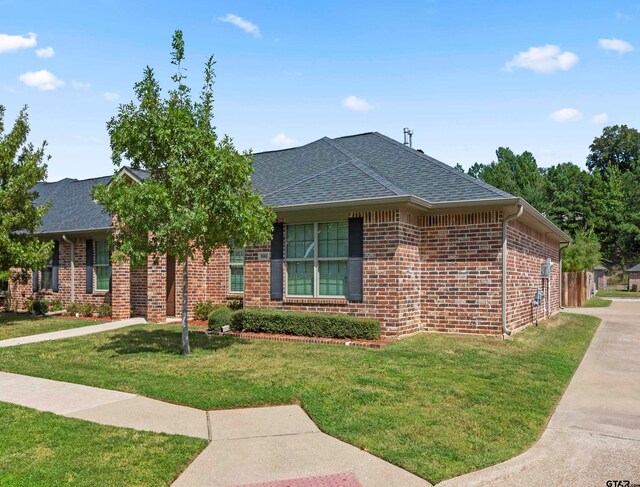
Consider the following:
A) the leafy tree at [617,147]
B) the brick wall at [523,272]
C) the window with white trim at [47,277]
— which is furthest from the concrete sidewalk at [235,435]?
the leafy tree at [617,147]

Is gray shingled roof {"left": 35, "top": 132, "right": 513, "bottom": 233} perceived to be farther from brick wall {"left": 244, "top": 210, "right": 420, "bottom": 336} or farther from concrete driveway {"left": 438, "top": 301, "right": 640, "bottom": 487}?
concrete driveway {"left": 438, "top": 301, "right": 640, "bottom": 487}

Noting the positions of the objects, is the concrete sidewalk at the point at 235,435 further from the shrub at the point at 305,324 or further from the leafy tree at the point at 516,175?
the leafy tree at the point at 516,175

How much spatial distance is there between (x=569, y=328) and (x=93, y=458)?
14051mm

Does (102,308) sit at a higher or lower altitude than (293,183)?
lower

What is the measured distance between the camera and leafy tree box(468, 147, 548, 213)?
2016 inches

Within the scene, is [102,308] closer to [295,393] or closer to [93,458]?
[295,393]

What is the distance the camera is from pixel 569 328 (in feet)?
50.3

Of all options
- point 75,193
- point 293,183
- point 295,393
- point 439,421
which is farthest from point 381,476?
point 75,193

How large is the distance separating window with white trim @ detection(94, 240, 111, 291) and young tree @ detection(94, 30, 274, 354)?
848 centimetres

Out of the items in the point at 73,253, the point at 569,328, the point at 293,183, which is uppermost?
the point at 293,183

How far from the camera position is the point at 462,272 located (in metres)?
12.6

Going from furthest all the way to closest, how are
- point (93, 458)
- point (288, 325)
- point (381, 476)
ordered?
1. point (288, 325)
2. point (93, 458)
3. point (381, 476)

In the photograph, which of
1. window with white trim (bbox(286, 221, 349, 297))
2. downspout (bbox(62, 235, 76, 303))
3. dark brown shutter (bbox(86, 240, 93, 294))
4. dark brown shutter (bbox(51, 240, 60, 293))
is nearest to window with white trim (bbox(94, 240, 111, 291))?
Result: dark brown shutter (bbox(86, 240, 93, 294))

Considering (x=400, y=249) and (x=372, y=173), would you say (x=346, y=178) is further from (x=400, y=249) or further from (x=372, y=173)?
(x=400, y=249)
